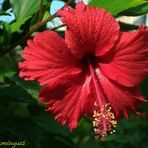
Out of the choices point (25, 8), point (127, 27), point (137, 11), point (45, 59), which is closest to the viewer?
point (45, 59)

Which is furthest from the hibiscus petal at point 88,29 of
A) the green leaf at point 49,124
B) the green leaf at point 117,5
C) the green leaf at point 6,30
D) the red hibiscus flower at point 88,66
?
the green leaf at point 49,124

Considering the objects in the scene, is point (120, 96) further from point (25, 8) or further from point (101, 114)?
point (25, 8)

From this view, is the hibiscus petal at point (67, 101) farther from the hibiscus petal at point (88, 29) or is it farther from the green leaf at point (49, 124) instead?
the green leaf at point (49, 124)

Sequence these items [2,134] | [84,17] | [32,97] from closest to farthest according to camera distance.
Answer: [84,17], [32,97], [2,134]

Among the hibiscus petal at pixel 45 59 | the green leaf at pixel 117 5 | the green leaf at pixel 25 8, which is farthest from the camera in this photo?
the green leaf at pixel 25 8

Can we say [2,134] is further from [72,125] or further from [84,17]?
[84,17]

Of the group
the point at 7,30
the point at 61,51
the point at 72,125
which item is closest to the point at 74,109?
the point at 72,125

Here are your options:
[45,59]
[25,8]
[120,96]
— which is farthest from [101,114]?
[25,8]
